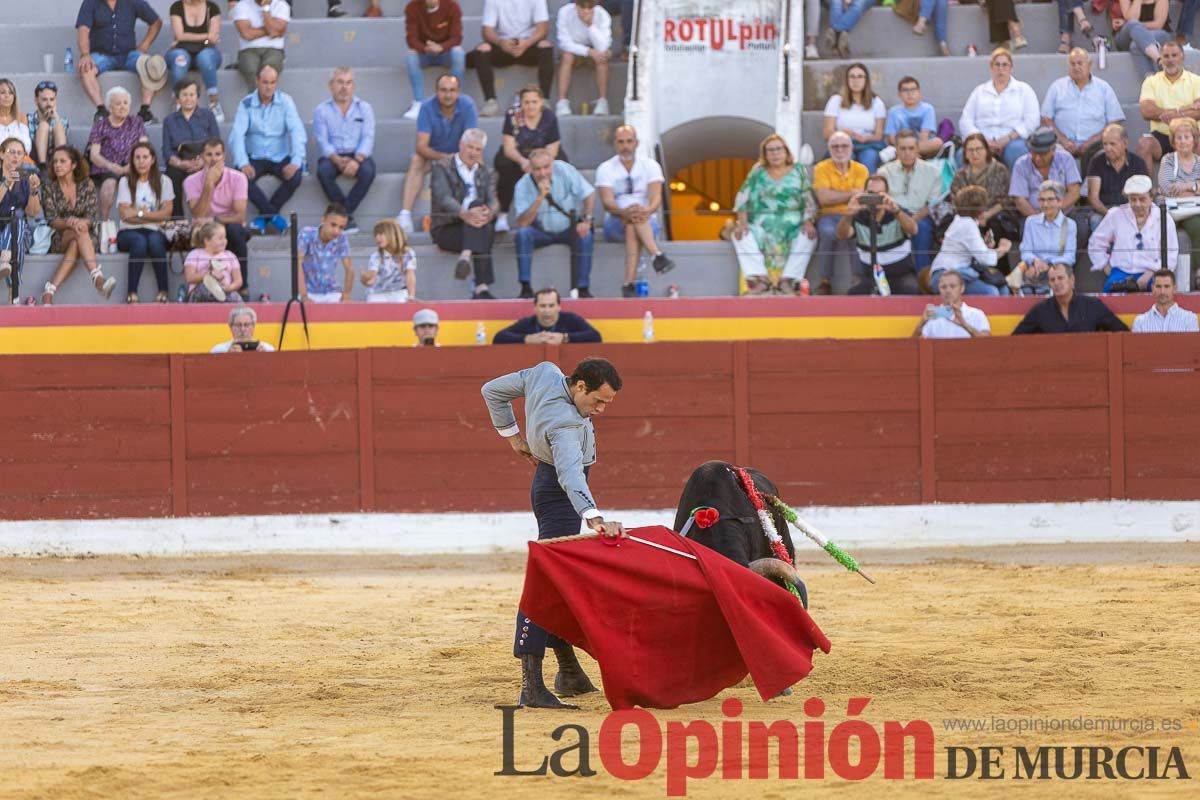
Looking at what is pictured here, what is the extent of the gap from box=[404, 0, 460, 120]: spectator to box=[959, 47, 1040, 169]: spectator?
11.9ft

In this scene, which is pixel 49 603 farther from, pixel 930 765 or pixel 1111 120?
pixel 1111 120

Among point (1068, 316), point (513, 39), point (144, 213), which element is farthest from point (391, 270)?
point (1068, 316)

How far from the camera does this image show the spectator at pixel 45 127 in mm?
11539

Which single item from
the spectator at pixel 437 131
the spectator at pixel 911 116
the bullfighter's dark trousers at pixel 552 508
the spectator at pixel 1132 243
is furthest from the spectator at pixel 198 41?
the bullfighter's dark trousers at pixel 552 508

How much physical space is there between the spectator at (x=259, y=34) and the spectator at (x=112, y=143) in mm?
1246

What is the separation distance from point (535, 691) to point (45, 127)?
758cm

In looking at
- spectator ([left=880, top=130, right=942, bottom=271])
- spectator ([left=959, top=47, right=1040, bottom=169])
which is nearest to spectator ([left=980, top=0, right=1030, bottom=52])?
spectator ([left=959, top=47, right=1040, bottom=169])

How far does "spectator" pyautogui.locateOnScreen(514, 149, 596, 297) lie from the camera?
35.2ft

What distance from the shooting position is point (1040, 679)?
5770mm

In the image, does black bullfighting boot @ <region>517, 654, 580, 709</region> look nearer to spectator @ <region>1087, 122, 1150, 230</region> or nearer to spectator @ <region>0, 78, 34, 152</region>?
spectator @ <region>1087, 122, 1150, 230</region>

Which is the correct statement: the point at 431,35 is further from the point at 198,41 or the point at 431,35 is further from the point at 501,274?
the point at 501,274

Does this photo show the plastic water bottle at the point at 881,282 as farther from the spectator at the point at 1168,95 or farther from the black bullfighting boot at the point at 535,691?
the black bullfighting boot at the point at 535,691

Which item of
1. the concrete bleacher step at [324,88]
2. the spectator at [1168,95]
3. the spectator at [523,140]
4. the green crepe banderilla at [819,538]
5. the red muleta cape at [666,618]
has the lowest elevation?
the red muleta cape at [666,618]

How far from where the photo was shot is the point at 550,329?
10.3 meters
